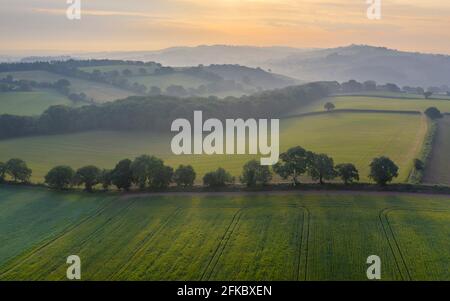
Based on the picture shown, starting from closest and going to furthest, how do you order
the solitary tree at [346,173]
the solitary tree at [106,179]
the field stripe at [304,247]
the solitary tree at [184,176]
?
the field stripe at [304,247], the solitary tree at [346,173], the solitary tree at [184,176], the solitary tree at [106,179]

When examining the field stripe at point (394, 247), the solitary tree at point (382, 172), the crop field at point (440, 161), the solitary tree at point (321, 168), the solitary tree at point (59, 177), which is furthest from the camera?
the crop field at point (440, 161)

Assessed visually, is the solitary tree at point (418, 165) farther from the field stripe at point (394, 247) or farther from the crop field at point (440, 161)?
the field stripe at point (394, 247)

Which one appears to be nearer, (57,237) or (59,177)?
(57,237)

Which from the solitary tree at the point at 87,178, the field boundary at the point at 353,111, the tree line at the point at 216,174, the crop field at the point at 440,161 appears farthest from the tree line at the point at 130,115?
the solitary tree at the point at 87,178

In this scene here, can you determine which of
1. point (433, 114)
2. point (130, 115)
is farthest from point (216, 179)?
point (433, 114)

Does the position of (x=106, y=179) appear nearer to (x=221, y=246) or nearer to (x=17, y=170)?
(x=17, y=170)
